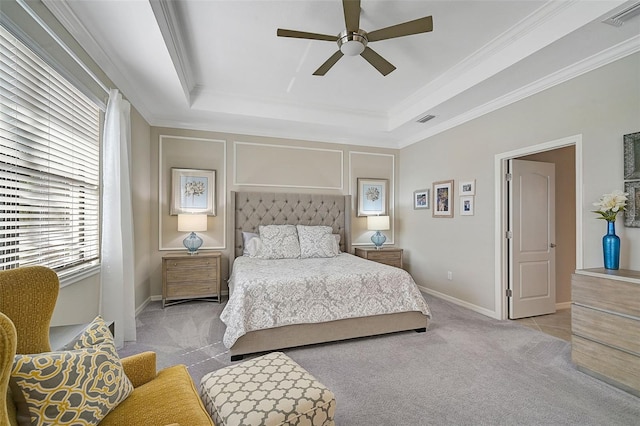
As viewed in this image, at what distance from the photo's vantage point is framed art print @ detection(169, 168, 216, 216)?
14.5ft

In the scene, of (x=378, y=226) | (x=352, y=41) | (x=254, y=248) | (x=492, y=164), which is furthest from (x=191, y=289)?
(x=492, y=164)

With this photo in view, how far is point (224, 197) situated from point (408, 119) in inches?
119

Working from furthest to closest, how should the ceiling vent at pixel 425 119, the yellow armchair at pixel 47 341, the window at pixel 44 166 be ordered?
the ceiling vent at pixel 425 119 < the window at pixel 44 166 < the yellow armchair at pixel 47 341

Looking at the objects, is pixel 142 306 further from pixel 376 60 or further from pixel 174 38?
pixel 376 60

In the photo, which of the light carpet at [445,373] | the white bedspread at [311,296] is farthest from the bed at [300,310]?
the light carpet at [445,373]

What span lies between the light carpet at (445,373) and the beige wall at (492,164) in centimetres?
90

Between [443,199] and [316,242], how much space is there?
2.01 metres

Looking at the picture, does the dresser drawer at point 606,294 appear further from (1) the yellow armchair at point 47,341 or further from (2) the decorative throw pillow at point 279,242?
(2) the decorative throw pillow at point 279,242

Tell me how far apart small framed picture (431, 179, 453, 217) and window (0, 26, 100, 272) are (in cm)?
424

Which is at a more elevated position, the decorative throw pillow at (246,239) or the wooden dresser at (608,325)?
the decorative throw pillow at (246,239)

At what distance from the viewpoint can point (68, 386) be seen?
997 millimetres

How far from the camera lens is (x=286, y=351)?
8.98ft

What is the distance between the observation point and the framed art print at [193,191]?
4422 millimetres

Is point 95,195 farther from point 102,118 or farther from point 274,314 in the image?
point 274,314
